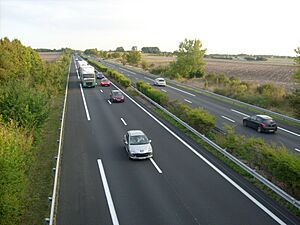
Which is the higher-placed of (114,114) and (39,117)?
(39,117)

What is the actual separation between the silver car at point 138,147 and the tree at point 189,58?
53884 millimetres

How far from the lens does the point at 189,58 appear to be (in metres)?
70.8

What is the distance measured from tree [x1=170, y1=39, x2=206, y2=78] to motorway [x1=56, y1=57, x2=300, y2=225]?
49.2 meters

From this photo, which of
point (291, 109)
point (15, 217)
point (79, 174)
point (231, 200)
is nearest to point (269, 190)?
point (231, 200)

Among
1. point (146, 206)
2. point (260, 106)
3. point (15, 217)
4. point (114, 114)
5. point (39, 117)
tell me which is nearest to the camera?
point (15, 217)

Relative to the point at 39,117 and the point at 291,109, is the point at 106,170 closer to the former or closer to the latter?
the point at 39,117

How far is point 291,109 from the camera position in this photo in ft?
112

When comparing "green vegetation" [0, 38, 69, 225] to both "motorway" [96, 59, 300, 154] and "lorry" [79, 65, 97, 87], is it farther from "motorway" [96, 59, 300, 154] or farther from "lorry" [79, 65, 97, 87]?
"lorry" [79, 65, 97, 87]

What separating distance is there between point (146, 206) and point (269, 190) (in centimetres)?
539

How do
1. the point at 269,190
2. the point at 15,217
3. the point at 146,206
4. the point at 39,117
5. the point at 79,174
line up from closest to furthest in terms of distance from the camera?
the point at 15,217, the point at 146,206, the point at 269,190, the point at 79,174, the point at 39,117

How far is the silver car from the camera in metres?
18.0

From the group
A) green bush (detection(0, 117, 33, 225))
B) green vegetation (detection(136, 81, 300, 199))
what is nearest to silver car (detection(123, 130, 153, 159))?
green vegetation (detection(136, 81, 300, 199))

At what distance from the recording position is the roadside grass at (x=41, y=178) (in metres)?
12.3

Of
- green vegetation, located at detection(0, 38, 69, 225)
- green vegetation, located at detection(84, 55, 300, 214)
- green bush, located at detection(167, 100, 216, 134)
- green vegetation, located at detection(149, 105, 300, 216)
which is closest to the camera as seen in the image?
green vegetation, located at detection(0, 38, 69, 225)
